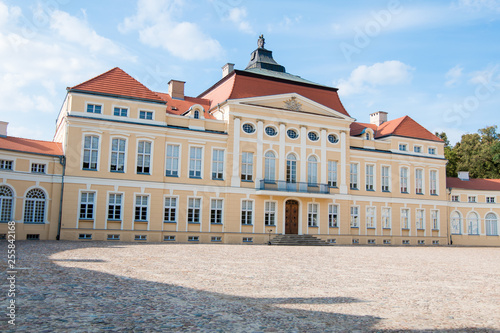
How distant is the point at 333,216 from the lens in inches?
1473

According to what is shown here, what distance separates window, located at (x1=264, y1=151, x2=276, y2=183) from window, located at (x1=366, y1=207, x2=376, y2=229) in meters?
9.54

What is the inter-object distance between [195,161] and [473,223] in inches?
1110

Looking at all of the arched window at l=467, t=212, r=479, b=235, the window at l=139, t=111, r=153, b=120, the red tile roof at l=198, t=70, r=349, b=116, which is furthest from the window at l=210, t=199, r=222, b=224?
the arched window at l=467, t=212, r=479, b=235

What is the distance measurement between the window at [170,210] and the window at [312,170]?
11019 millimetres

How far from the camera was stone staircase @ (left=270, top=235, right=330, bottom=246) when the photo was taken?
33.2m

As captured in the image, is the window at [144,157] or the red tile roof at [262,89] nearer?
the window at [144,157]

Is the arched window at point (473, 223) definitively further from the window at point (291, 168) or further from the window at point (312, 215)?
the window at point (291, 168)

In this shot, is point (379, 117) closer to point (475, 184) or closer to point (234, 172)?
point (475, 184)

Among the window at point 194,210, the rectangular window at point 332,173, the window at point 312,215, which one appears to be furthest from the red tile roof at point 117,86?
the rectangular window at point 332,173

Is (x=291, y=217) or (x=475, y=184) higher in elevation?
(x=475, y=184)

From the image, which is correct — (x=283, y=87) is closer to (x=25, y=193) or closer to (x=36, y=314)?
(x=25, y=193)

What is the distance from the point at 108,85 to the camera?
31469 mm

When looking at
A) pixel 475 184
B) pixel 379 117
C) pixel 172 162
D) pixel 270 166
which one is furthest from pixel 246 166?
pixel 475 184

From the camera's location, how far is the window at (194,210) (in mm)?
32938
